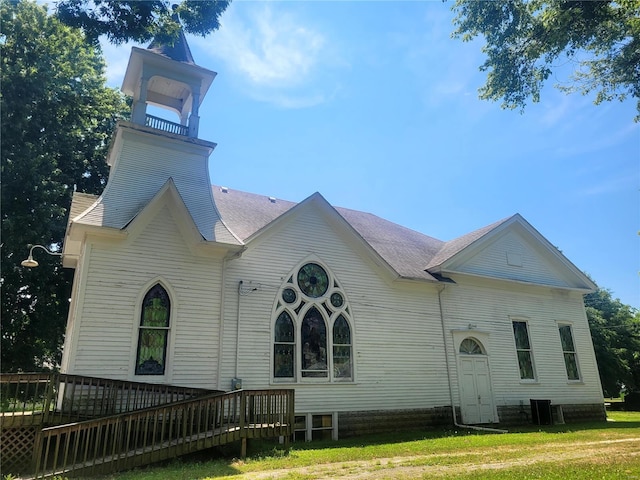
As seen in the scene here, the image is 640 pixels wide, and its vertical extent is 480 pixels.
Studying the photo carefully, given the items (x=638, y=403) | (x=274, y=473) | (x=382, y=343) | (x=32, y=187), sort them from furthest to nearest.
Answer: (x=638, y=403) → (x=32, y=187) → (x=382, y=343) → (x=274, y=473)

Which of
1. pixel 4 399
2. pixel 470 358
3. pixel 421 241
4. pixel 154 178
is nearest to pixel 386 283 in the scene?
pixel 470 358

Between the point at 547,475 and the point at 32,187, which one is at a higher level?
the point at 32,187

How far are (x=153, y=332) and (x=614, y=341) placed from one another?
4260 cm

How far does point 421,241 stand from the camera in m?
20.4

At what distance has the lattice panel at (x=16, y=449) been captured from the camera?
8.29 m

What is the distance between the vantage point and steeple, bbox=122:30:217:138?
1433cm

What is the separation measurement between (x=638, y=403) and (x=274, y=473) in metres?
26.8

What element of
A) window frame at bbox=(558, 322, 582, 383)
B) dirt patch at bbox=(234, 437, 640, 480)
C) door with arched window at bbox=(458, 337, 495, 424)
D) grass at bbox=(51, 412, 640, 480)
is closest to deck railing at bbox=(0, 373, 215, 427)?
grass at bbox=(51, 412, 640, 480)

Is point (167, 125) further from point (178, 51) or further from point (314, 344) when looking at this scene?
point (314, 344)

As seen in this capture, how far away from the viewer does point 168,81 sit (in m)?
15.2

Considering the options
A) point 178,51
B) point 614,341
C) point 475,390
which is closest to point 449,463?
point 475,390

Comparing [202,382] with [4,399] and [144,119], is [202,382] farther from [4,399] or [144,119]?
[144,119]

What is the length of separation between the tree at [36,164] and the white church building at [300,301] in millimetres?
6097

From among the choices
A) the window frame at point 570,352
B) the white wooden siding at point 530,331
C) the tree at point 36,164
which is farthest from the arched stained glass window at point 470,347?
the tree at point 36,164
